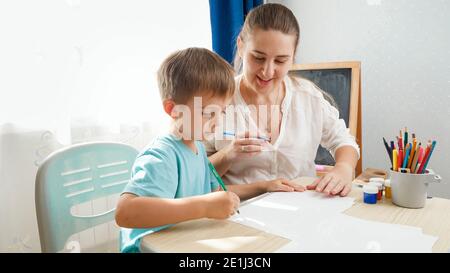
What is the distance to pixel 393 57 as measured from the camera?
5.62 ft

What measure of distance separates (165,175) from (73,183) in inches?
12.6

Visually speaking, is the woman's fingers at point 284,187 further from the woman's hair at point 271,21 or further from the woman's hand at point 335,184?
the woman's hair at point 271,21

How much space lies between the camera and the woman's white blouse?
1.11m

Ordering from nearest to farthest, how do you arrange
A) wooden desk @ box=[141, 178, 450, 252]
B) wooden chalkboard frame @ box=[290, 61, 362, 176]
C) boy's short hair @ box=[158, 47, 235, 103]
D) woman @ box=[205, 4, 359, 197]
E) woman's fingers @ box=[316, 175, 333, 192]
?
wooden desk @ box=[141, 178, 450, 252] < boy's short hair @ box=[158, 47, 235, 103] < woman's fingers @ box=[316, 175, 333, 192] < woman @ box=[205, 4, 359, 197] < wooden chalkboard frame @ box=[290, 61, 362, 176]

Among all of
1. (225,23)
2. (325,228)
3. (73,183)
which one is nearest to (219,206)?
(325,228)

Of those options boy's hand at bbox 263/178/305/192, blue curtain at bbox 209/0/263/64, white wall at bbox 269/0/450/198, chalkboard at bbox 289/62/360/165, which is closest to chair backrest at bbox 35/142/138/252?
boy's hand at bbox 263/178/305/192

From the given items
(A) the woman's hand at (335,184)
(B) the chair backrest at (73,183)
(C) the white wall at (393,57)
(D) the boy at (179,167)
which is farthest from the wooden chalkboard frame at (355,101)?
(B) the chair backrest at (73,183)

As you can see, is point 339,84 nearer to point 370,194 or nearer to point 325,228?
point 370,194

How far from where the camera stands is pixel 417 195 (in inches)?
28.5

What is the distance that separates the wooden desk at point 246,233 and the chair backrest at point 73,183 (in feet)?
1.10

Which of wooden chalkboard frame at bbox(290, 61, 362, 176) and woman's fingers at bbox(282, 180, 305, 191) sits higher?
wooden chalkboard frame at bbox(290, 61, 362, 176)

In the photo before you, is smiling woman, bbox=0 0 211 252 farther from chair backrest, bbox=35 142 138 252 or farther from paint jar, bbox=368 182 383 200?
paint jar, bbox=368 182 383 200

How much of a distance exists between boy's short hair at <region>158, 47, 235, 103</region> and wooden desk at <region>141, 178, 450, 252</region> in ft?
0.92

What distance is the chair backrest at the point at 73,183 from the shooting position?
2.54 feet
